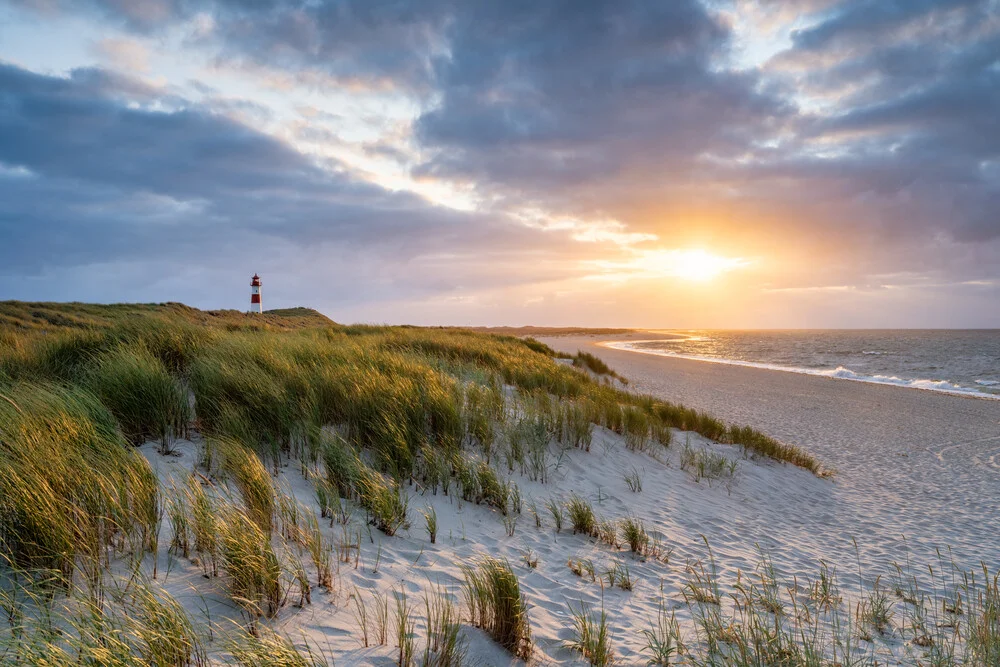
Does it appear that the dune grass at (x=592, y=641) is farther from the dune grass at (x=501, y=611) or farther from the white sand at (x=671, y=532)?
the dune grass at (x=501, y=611)

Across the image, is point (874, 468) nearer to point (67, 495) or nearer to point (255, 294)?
point (67, 495)

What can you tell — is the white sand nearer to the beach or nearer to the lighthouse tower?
the beach

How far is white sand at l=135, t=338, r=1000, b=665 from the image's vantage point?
10.7 ft

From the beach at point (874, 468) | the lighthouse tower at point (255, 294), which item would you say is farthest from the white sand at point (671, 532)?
the lighthouse tower at point (255, 294)

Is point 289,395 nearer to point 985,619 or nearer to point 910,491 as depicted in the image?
point 985,619

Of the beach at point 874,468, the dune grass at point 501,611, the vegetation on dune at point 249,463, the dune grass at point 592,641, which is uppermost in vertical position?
the vegetation on dune at point 249,463

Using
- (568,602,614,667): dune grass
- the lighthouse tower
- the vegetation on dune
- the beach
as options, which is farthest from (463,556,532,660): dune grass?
the lighthouse tower

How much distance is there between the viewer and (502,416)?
7.95 meters

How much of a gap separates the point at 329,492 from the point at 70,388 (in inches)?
152

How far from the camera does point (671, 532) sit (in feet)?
19.5

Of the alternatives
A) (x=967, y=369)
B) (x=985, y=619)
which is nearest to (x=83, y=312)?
(x=985, y=619)

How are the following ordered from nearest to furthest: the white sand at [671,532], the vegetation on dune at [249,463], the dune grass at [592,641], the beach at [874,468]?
1. the vegetation on dune at [249,463]
2. the dune grass at [592,641]
3. the white sand at [671,532]
4. the beach at [874,468]

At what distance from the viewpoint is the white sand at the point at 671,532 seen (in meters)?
3.25

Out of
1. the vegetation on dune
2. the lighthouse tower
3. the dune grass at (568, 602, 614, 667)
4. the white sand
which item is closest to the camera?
the vegetation on dune
